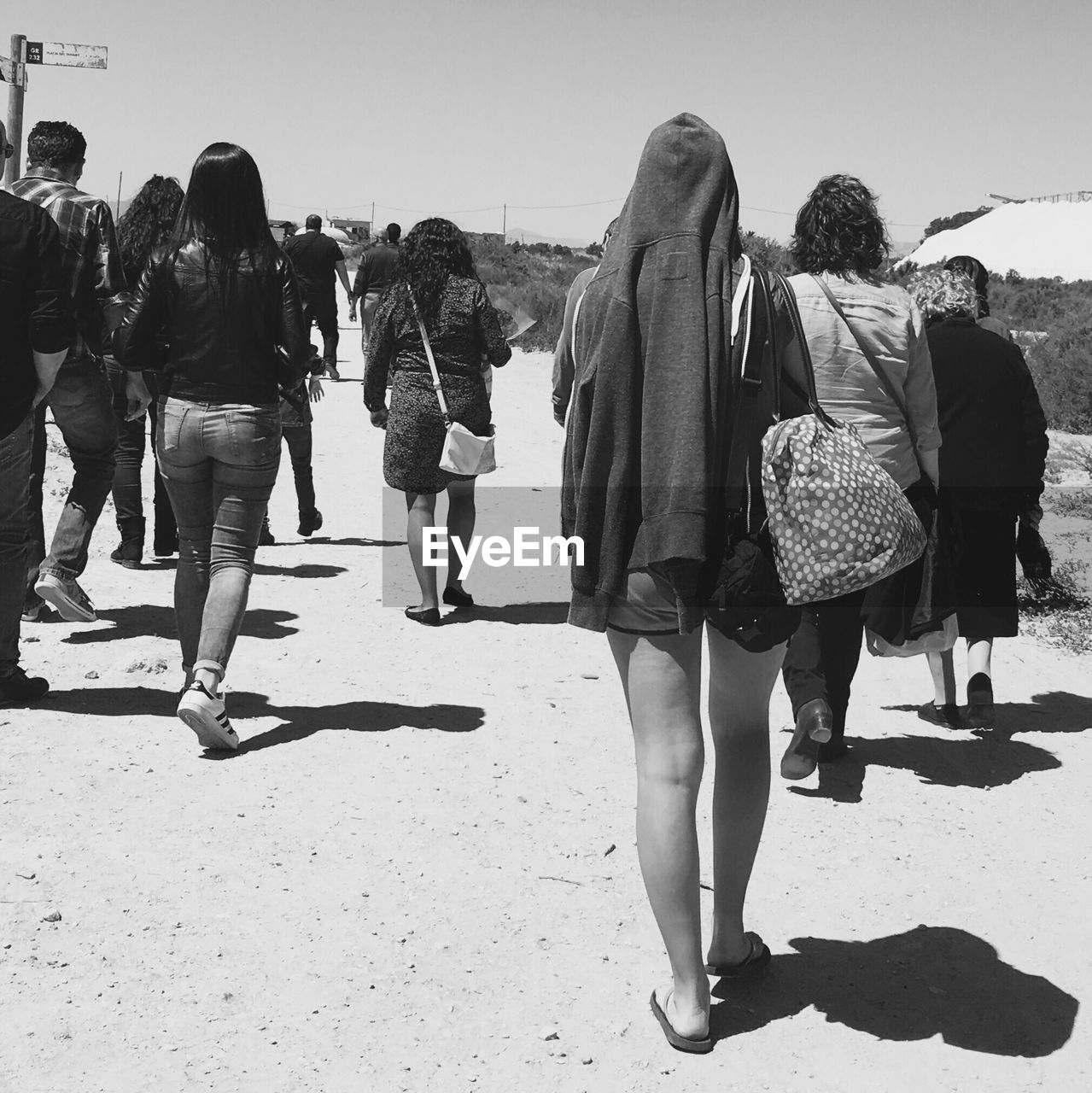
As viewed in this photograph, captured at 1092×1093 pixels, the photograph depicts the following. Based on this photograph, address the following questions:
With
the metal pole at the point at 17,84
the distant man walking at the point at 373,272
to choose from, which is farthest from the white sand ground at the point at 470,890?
the metal pole at the point at 17,84

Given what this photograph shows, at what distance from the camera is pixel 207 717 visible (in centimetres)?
486

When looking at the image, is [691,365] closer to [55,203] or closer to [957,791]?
[957,791]

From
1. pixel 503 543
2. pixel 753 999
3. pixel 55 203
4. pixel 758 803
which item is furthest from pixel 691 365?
pixel 503 543

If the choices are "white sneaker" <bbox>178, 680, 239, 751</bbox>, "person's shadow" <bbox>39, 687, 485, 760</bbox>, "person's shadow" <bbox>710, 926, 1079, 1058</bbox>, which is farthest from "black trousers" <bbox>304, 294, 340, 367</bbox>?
"person's shadow" <bbox>710, 926, 1079, 1058</bbox>

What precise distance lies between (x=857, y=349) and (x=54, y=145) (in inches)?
149

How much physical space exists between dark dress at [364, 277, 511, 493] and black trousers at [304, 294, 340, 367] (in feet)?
20.4

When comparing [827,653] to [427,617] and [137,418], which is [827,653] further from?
[137,418]

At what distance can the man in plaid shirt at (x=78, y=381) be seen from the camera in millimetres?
5922

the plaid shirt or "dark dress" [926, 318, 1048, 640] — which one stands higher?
the plaid shirt

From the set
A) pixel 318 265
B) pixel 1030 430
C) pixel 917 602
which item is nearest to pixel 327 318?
pixel 318 265

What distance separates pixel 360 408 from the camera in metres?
15.2

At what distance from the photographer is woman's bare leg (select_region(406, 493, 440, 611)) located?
281 inches

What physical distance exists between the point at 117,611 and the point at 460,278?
2.42 m

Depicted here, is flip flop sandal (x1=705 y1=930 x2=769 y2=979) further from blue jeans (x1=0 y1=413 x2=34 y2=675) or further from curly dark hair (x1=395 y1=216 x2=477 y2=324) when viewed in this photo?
curly dark hair (x1=395 y1=216 x2=477 y2=324)
